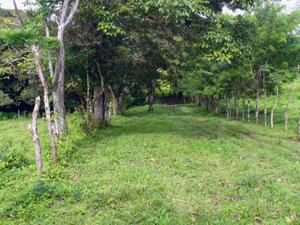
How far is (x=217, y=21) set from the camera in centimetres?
1117

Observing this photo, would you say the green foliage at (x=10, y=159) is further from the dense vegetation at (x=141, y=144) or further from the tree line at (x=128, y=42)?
the tree line at (x=128, y=42)

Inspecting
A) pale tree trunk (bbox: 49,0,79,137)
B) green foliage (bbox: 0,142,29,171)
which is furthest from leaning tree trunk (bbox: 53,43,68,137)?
green foliage (bbox: 0,142,29,171)

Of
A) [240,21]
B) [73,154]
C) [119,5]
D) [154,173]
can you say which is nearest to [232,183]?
[154,173]

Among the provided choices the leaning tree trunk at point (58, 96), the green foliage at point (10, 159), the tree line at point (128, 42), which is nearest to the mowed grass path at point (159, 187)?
the green foliage at point (10, 159)

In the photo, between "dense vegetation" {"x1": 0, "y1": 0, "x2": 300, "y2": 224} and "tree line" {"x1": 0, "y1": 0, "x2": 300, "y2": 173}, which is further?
"tree line" {"x1": 0, "y1": 0, "x2": 300, "y2": 173}

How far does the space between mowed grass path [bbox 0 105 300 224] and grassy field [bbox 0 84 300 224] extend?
0.02 metres

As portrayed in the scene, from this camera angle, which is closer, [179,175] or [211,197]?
[211,197]

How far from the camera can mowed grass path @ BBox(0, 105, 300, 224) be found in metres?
4.79

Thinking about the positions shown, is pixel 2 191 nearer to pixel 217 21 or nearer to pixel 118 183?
pixel 118 183

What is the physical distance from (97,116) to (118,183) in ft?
29.0

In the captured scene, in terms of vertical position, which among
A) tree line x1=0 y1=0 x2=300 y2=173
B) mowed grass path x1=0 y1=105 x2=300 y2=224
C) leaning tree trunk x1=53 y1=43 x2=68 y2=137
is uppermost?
tree line x1=0 y1=0 x2=300 y2=173

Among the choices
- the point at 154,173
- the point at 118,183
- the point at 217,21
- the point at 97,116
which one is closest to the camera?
the point at 118,183

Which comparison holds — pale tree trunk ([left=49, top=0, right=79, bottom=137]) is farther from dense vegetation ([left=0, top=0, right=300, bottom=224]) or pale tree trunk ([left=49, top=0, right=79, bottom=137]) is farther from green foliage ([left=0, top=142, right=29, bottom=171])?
green foliage ([left=0, top=142, right=29, bottom=171])

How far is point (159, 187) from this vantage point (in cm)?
600
